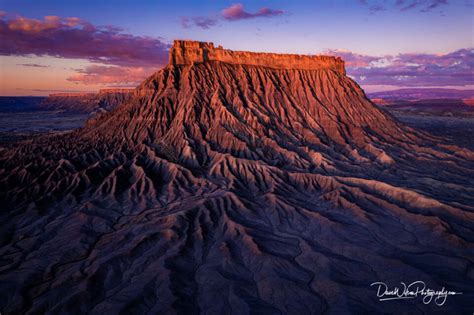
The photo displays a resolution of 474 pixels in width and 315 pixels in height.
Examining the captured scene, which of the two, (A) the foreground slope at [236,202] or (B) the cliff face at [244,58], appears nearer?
(A) the foreground slope at [236,202]

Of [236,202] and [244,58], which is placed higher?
[244,58]

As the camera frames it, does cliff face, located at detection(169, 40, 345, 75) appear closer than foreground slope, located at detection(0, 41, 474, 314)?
No

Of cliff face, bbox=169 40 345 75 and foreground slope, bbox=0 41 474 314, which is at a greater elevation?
cliff face, bbox=169 40 345 75

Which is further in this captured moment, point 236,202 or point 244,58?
point 244,58

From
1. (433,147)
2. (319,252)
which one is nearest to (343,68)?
(433,147)

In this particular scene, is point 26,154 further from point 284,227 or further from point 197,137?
point 284,227
